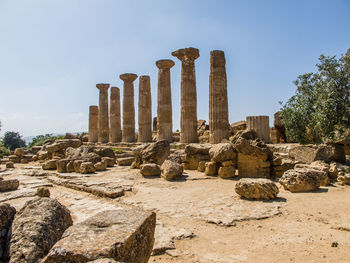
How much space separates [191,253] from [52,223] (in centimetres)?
194

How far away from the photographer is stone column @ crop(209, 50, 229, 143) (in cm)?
1434

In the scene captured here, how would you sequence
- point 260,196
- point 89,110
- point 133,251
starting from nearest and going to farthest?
point 133,251
point 260,196
point 89,110

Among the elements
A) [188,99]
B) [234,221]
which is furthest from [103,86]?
[234,221]

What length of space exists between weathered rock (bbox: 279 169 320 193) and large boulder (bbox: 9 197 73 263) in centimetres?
574

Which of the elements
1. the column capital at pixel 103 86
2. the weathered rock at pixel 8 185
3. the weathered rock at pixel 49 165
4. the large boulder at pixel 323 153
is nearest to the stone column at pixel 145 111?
the column capital at pixel 103 86

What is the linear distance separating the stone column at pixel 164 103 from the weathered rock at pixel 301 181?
11.5 m

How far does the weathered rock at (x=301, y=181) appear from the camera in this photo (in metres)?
6.66

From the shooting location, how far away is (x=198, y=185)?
8.00 metres

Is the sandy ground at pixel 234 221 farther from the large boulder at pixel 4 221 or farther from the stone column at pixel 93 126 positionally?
the stone column at pixel 93 126

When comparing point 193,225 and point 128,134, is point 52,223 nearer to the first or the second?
point 193,225

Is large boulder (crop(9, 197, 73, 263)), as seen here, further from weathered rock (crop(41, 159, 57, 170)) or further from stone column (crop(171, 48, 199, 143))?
stone column (crop(171, 48, 199, 143))

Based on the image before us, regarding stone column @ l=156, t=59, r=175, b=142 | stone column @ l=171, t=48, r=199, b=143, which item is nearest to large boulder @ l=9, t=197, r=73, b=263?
stone column @ l=171, t=48, r=199, b=143

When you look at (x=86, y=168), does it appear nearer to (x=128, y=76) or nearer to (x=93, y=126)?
(x=128, y=76)

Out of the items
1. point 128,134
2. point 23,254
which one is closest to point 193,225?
point 23,254
